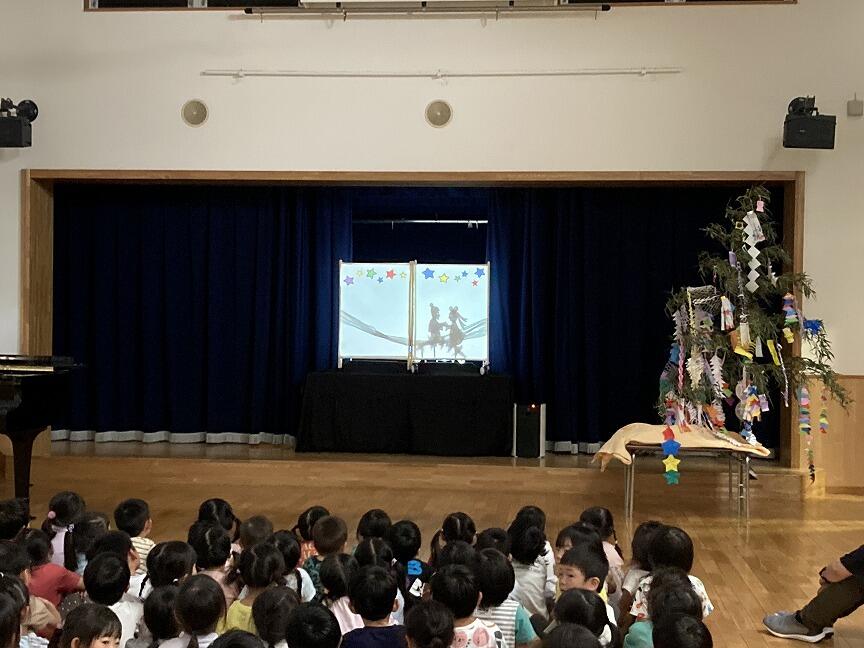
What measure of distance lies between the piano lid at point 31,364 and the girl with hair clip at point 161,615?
12.6ft

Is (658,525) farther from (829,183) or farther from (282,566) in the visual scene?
(829,183)

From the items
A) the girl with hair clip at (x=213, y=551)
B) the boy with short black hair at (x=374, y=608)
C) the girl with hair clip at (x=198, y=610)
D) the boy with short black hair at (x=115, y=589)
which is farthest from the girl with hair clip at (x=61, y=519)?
the boy with short black hair at (x=374, y=608)

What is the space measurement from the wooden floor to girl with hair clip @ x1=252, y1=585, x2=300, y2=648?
3495 millimetres

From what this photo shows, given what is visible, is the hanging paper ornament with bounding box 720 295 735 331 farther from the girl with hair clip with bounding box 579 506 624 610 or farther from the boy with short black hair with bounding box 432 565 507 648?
the boy with short black hair with bounding box 432 565 507 648

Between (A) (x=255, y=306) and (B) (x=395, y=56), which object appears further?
(A) (x=255, y=306)

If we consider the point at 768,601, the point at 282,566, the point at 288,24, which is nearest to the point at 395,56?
the point at 288,24

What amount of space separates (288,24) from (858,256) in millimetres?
4391

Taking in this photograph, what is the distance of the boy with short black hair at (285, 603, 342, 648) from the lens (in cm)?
271

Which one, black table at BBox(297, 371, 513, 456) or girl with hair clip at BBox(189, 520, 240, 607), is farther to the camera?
black table at BBox(297, 371, 513, 456)

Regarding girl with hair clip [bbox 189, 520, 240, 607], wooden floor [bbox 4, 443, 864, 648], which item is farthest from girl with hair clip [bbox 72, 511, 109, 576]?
wooden floor [bbox 4, 443, 864, 648]

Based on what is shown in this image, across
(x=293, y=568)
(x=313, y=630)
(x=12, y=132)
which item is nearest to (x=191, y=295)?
(x=12, y=132)

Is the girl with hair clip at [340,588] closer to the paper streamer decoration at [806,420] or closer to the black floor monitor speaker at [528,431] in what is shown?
the paper streamer decoration at [806,420]

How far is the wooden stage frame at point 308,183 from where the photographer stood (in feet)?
27.0

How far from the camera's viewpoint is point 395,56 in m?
8.48
